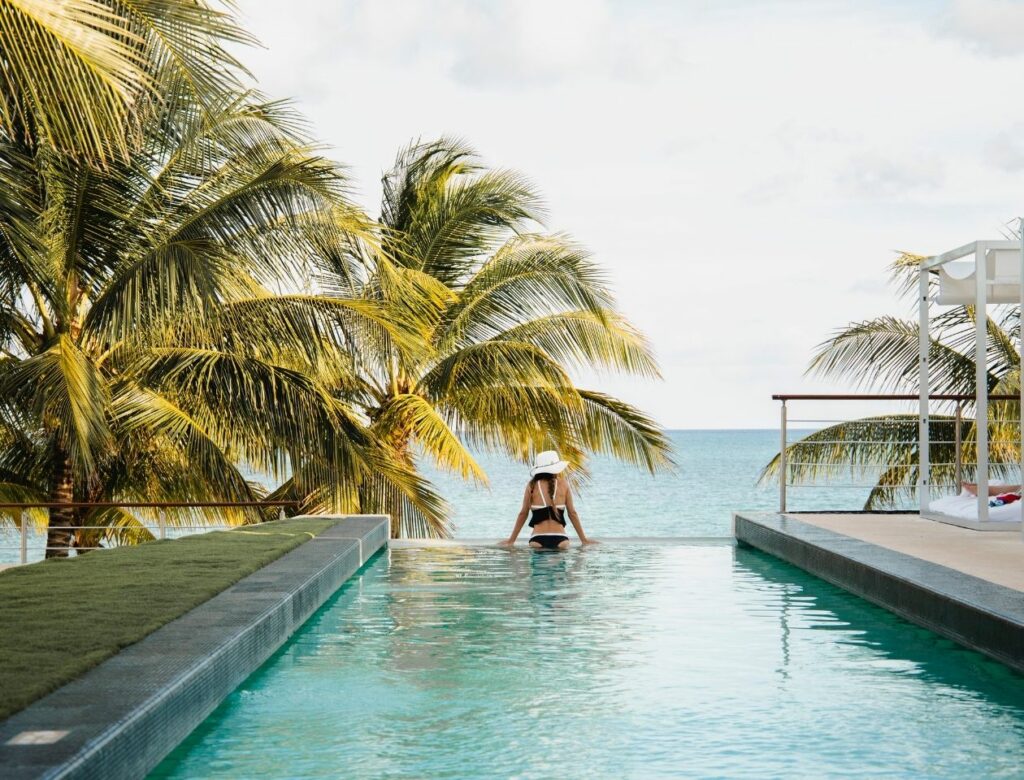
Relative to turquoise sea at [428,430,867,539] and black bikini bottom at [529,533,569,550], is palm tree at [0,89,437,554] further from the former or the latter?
turquoise sea at [428,430,867,539]

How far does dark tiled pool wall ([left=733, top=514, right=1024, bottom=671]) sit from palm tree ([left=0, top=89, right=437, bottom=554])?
169 inches

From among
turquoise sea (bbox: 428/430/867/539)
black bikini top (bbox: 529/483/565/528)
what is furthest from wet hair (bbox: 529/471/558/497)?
turquoise sea (bbox: 428/430/867/539)

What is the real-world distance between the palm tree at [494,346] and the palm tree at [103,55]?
19.8 ft

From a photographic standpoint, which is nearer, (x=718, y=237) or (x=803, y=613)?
(x=803, y=613)

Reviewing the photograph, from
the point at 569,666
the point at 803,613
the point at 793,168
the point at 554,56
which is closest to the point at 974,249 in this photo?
the point at 803,613

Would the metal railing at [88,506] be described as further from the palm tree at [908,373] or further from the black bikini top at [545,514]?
the palm tree at [908,373]

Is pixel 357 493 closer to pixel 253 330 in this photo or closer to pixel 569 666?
pixel 253 330

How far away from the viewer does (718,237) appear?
5091 cm

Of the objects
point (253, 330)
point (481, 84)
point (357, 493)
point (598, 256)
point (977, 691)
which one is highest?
point (481, 84)

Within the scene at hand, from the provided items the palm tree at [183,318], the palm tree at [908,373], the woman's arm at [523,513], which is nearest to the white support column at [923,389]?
the woman's arm at [523,513]

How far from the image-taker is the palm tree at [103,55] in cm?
599

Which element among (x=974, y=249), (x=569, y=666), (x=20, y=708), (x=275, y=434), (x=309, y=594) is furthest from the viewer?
(x=275, y=434)

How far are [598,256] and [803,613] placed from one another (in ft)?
26.5

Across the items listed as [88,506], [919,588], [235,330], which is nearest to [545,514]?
[235,330]
